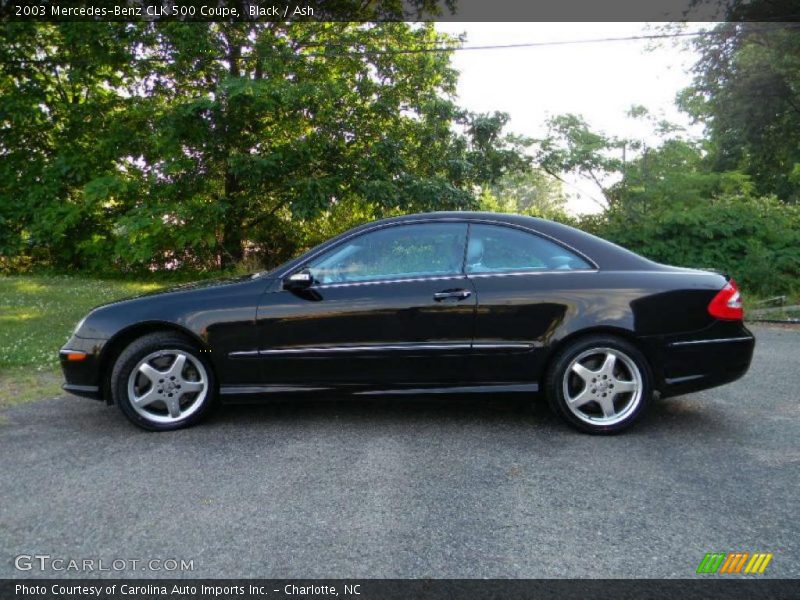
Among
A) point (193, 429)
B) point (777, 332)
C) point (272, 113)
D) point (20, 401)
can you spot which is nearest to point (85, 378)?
point (193, 429)

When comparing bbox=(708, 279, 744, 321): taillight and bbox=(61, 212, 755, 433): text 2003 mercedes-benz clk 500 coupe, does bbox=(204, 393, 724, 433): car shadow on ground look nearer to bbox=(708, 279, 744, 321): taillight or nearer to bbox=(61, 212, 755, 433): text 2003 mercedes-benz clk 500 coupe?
bbox=(61, 212, 755, 433): text 2003 mercedes-benz clk 500 coupe

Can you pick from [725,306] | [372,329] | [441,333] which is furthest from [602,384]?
[372,329]

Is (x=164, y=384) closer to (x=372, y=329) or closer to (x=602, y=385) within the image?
(x=372, y=329)

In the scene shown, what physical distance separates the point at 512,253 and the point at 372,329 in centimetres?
108

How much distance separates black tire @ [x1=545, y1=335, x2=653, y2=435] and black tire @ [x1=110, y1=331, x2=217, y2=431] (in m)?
2.32

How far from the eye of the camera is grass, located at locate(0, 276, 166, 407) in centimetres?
549

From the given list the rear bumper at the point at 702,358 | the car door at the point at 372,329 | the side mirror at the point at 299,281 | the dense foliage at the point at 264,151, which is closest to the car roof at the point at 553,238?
the side mirror at the point at 299,281

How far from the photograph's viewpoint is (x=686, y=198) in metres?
15.8

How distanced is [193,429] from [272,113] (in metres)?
11.3

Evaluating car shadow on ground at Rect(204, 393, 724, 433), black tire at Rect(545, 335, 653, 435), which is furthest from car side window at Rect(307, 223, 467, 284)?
black tire at Rect(545, 335, 653, 435)

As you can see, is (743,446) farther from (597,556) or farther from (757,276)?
(757,276)

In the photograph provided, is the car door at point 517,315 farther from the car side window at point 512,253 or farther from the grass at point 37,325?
the grass at point 37,325

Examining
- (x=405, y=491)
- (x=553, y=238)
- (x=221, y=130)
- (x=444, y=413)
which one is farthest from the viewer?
(x=221, y=130)

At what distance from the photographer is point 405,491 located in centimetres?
318
